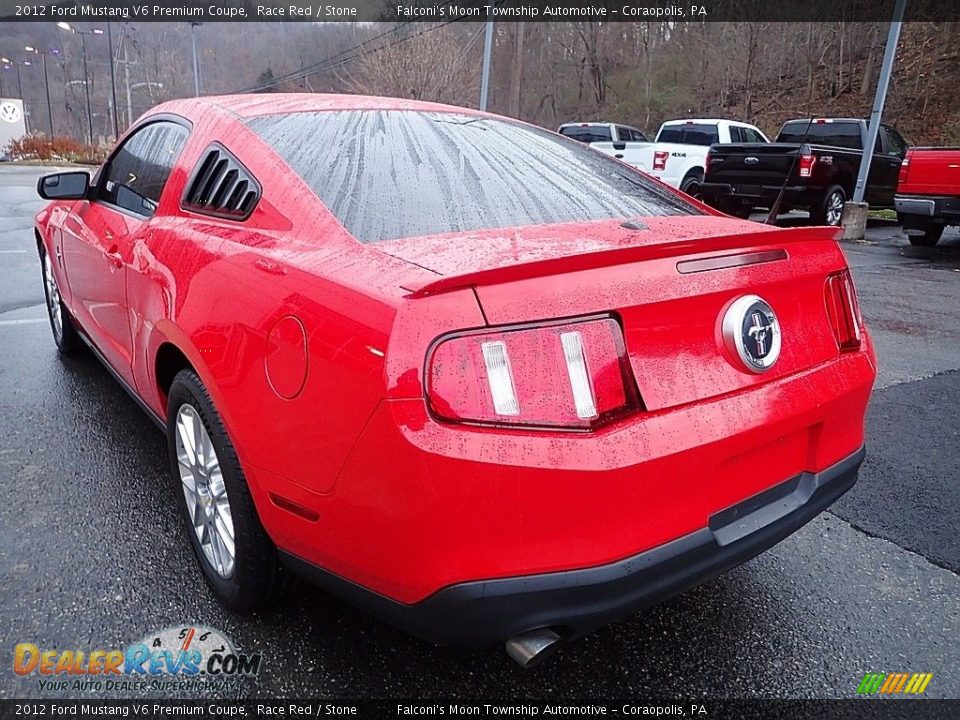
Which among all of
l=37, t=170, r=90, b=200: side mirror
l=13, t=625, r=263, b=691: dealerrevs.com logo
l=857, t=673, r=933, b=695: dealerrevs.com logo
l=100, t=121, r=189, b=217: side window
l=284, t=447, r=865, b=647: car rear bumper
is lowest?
l=13, t=625, r=263, b=691: dealerrevs.com logo

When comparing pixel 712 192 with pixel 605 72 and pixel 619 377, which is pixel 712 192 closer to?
pixel 619 377

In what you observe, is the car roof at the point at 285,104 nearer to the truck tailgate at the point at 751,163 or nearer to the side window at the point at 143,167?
the side window at the point at 143,167

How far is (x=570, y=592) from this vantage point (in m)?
1.51

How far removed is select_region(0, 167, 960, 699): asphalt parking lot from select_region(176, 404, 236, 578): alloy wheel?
169mm

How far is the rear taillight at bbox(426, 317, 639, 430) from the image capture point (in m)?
1.46

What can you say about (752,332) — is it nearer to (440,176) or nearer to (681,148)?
(440,176)

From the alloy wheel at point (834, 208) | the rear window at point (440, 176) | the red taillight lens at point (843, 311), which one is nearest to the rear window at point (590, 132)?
the alloy wheel at point (834, 208)

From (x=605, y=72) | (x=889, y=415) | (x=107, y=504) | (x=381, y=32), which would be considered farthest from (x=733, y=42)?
(x=107, y=504)

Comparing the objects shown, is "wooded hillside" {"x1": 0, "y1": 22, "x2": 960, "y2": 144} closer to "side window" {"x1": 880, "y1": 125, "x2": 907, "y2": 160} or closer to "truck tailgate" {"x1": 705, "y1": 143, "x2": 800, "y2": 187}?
"side window" {"x1": 880, "y1": 125, "x2": 907, "y2": 160}

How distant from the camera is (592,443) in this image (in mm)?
1488

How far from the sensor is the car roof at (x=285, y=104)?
2.55 m

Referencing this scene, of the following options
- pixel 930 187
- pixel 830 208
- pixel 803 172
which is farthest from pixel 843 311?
pixel 830 208

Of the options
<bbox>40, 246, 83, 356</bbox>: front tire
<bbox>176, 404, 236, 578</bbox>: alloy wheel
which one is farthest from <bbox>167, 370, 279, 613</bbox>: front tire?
<bbox>40, 246, 83, 356</bbox>: front tire

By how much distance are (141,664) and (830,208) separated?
13.2m
